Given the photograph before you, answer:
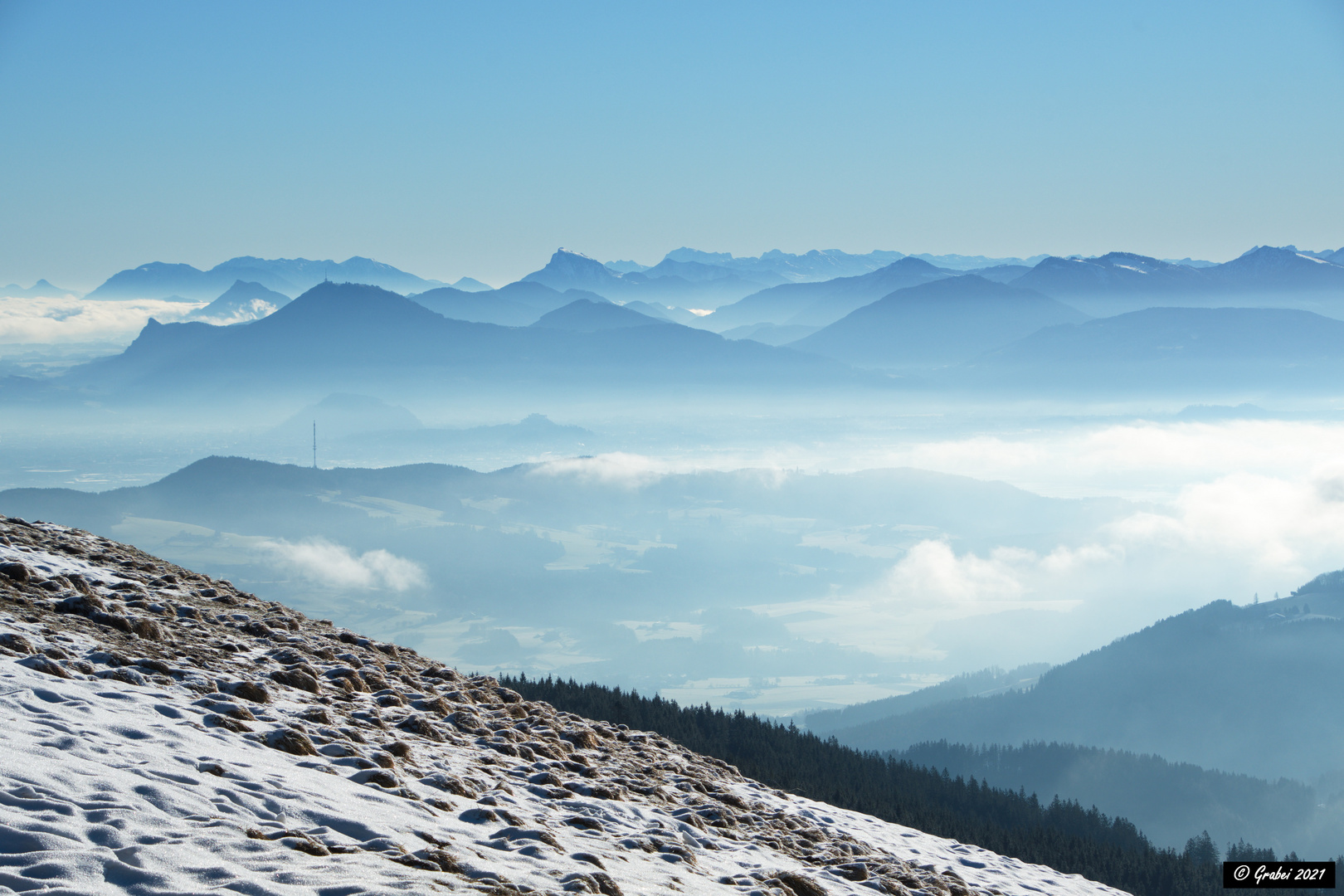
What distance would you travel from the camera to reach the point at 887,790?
99688mm

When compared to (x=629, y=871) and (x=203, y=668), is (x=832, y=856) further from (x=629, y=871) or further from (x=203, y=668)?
(x=203, y=668)

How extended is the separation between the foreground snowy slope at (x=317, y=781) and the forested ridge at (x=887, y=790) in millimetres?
57145

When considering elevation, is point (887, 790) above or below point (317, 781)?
below

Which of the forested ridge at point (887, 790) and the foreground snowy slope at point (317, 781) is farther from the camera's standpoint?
the forested ridge at point (887, 790)

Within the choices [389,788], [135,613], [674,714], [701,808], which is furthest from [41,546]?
[674,714]

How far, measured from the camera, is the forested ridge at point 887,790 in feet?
280

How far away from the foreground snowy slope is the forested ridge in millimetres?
Answer: 57145

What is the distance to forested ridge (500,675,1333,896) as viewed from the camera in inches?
3356

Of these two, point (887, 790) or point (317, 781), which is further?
point (887, 790)

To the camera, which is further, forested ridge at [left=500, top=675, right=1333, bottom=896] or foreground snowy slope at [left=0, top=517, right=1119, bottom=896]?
forested ridge at [left=500, top=675, right=1333, bottom=896]

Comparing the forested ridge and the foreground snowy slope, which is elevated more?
the foreground snowy slope

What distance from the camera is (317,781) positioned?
1419cm

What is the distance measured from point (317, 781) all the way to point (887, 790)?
319 feet

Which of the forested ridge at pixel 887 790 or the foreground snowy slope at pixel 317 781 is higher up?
the foreground snowy slope at pixel 317 781
